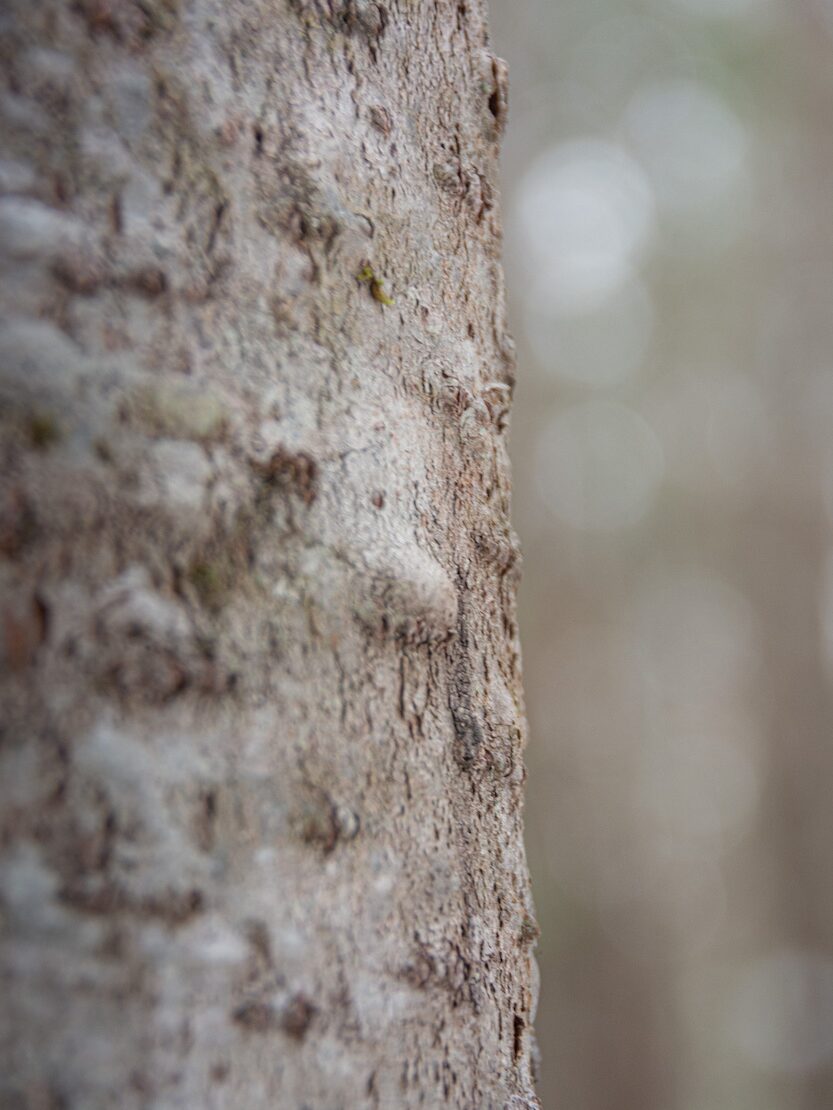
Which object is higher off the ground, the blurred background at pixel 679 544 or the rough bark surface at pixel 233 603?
the blurred background at pixel 679 544

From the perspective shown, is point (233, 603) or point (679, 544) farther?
point (679, 544)

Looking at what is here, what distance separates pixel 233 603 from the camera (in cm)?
35

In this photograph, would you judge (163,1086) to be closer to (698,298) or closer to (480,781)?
(480,781)

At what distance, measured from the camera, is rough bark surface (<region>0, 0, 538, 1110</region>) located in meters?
0.31

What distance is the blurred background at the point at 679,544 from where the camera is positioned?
21.5 feet

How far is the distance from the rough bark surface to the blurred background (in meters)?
6.51

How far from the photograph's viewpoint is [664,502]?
8070 mm

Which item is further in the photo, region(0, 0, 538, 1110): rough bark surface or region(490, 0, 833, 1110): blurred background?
region(490, 0, 833, 1110): blurred background

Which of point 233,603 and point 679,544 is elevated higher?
point 679,544

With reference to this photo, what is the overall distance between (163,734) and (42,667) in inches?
1.9

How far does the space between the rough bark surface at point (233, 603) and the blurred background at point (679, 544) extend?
21.4 ft

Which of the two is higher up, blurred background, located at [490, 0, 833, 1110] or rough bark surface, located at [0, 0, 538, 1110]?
blurred background, located at [490, 0, 833, 1110]

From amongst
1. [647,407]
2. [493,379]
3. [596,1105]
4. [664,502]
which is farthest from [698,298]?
[493,379]

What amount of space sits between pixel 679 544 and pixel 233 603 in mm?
8047
